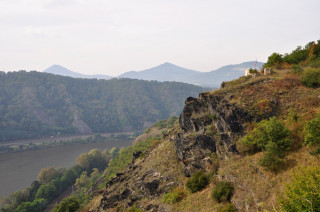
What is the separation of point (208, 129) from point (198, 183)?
9137 millimetres

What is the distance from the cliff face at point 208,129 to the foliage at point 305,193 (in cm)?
1094

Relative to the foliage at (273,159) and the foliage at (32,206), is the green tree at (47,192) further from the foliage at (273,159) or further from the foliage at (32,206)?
the foliage at (273,159)

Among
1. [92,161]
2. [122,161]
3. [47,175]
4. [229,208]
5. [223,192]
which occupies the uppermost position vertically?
[223,192]

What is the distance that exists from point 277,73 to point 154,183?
2736 cm

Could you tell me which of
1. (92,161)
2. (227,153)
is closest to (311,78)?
(227,153)

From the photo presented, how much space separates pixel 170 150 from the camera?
38062mm

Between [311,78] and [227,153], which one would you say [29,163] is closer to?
[227,153]

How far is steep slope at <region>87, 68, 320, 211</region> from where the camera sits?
728 inches

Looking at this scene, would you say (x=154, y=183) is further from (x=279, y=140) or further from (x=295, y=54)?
(x=295, y=54)

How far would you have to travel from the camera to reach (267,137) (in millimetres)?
21109

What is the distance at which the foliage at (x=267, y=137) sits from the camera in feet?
65.6

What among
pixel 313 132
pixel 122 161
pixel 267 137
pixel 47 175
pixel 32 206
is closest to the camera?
pixel 313 132

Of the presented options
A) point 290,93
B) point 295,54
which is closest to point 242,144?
point 290,93

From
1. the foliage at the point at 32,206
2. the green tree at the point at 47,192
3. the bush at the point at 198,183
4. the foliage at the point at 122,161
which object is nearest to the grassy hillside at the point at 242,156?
the bush at the point at 198,183
